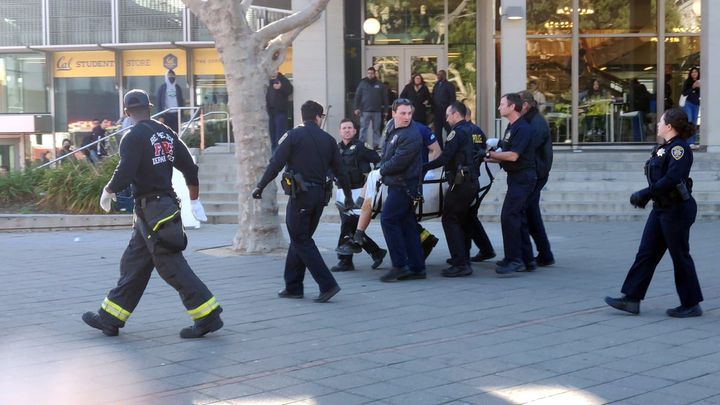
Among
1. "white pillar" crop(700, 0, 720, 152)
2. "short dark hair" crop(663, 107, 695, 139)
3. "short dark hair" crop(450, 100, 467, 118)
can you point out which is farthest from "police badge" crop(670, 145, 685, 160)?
"white pillar" crop(700, 0, 720, 152)

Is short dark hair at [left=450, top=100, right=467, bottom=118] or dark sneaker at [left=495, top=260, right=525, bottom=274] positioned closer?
short dark hair at [left=450, top=100, right=467, bottom=118]

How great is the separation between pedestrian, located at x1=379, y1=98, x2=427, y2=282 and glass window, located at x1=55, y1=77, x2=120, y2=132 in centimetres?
1857

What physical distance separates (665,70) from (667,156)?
568 inches

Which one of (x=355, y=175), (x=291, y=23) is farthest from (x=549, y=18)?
(x=355, y=175)

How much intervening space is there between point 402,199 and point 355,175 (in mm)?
1152

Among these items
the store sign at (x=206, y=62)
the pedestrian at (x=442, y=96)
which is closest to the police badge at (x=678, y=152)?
the pedestrian at (x=442, y=96)

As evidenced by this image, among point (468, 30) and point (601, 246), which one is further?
point (468, 30)

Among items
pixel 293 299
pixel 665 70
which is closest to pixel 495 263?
pixel 293 299

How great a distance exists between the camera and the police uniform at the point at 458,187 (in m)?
10.0

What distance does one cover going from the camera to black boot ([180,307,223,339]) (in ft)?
24.2

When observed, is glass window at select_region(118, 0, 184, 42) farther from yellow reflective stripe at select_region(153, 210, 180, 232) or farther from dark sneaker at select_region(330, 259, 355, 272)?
yellow reflective stripe at select_region(153, 210, 180, 232)

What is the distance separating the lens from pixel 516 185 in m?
10.3

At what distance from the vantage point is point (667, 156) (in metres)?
7.88

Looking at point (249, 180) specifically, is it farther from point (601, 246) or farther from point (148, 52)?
point (148, 52)
